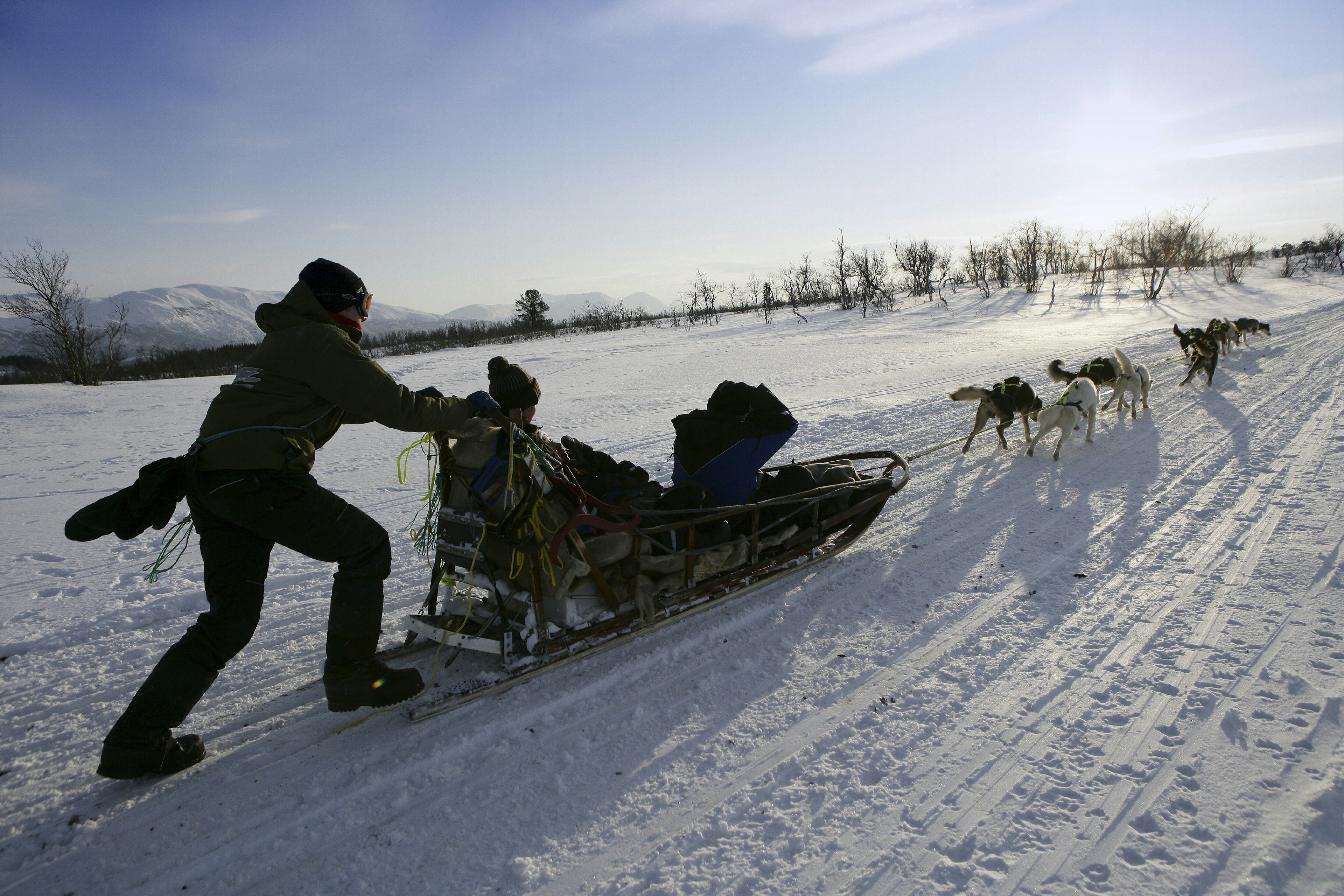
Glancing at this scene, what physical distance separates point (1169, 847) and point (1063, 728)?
52 centimetres

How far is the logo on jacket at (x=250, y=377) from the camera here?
7.25ft

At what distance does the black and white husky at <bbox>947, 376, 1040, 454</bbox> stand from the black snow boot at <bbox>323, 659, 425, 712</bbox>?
5596 mm

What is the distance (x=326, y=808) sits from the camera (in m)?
2.15

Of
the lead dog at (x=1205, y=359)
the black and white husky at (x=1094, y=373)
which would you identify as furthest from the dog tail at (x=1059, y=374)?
the lead dog at (x=1205, y=359)

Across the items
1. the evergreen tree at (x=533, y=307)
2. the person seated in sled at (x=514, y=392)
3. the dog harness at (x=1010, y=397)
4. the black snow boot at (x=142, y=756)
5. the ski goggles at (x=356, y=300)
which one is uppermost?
the evergreen tree at (x=533, y=307)

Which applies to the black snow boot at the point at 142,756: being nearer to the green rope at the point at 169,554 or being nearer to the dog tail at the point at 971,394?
the green rope at the point at 169,554

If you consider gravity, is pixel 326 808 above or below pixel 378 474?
below

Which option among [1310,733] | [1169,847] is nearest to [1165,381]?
[1310,733]

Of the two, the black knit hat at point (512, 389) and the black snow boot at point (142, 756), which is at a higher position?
the black knit hat at point (512, 389)

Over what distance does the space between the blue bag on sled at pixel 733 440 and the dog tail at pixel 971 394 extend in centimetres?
385

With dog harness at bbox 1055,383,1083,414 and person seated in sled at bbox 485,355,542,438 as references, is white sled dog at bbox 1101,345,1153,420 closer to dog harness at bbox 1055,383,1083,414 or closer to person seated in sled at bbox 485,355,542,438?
dog harness at bbox 1055,383,1083,414

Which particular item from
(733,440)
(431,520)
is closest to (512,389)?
(431,520)

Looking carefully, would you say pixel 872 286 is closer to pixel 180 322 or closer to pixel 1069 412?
pixel 1069 412

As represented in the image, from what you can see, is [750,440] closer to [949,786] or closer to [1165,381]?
[949,786]
